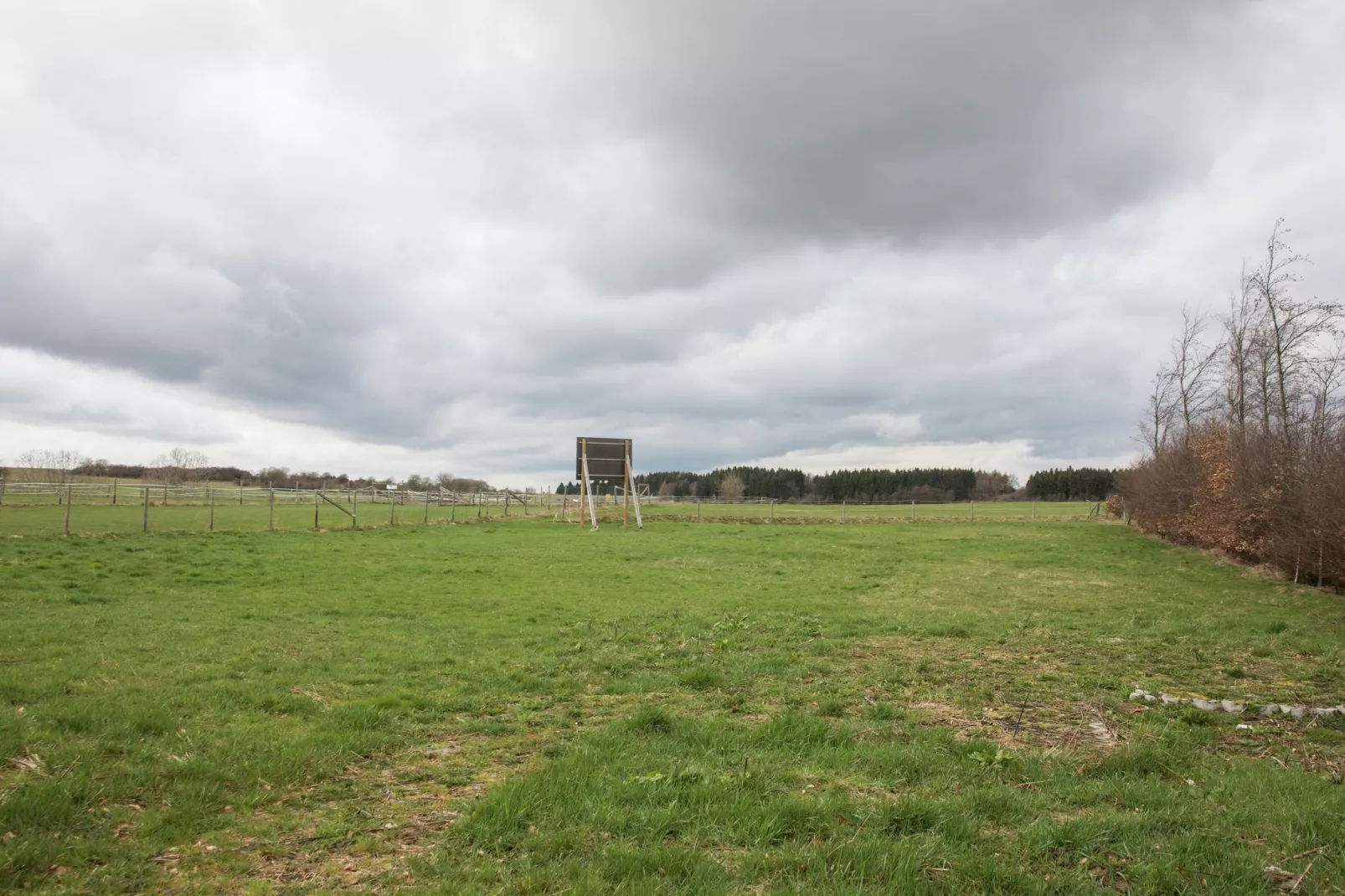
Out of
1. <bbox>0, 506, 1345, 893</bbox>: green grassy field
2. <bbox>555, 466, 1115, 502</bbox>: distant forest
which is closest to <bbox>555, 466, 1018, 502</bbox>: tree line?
<bbox>555, 466, 1115, 502</bbox>: distant forest

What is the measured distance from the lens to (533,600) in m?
16.6

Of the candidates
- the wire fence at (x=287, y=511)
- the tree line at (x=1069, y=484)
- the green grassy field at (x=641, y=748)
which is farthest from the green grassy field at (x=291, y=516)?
the tree line at (x=1069, y=484)

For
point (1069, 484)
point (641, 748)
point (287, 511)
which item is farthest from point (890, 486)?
point (641, 748)

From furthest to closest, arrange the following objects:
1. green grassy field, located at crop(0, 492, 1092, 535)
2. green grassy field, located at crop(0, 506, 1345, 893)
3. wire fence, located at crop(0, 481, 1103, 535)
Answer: wire fence, located at crop(0, 481, 1103, 535)
green grassy field, located at crop(0, 492, 1092, 535)
green grassy field, located at crop(0, 506, 1345, 893)

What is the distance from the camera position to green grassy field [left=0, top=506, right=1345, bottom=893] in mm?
4316

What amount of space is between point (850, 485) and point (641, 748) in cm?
14631

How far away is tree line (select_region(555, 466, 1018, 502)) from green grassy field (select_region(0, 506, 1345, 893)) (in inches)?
4937

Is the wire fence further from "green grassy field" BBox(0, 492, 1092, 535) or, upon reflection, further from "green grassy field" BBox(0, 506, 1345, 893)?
"green grassy field" BBox(0, 506, 1345, 893)

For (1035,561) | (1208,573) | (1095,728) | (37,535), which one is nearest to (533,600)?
(1095,728)

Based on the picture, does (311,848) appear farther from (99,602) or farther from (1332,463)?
(1332,463)

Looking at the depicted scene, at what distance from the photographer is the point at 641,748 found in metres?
6.49

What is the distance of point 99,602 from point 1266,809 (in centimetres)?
1746

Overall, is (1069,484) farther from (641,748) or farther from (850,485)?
(641,748)

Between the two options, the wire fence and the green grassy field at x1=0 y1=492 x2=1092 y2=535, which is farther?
the wire fence
